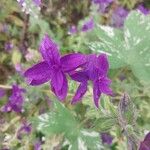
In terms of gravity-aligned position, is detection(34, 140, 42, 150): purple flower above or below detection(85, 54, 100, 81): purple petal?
below

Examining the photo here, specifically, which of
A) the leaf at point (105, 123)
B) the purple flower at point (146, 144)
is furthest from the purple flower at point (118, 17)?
the purple flower at point (146, 144)

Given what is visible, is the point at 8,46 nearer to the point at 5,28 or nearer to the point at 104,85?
the point at 5,28

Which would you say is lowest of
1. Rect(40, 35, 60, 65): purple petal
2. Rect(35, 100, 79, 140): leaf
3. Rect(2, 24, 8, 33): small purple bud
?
Rect(35, 100, 79, 140): leaf

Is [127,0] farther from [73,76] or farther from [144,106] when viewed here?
[73,76]

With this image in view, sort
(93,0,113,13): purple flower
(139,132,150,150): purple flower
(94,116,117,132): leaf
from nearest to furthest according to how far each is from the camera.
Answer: (139,132,150,150): purple flower
(94,116,117,132): leaf
(93,0,113,13): purple flower

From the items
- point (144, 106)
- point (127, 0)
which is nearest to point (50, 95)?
point (144, 106)

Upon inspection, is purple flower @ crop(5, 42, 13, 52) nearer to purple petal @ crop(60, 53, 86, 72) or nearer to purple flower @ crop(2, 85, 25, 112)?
purple flower @ crop(2, 85, 25, 112)

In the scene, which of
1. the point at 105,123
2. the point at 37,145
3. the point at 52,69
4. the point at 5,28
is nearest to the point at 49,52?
the point at 52,69

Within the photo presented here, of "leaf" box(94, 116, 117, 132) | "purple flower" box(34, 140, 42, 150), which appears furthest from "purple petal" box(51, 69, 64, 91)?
"purple flower" box(34, 140, 42, 150)
